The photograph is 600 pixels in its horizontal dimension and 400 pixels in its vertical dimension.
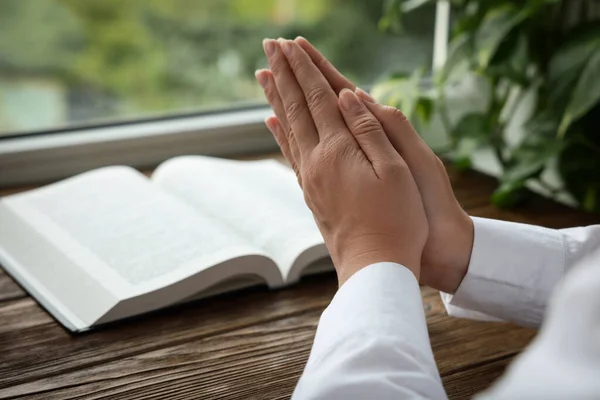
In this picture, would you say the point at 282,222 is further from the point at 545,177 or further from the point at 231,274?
the point at 545,177

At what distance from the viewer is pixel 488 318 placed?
90 cm

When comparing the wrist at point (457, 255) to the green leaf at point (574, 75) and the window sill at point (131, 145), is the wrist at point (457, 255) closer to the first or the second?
the green leaf at point (574, 75)

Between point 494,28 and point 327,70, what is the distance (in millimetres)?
470

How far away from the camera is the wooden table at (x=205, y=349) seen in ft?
2.62

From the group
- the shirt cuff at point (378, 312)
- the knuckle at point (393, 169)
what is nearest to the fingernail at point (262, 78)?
the knuckle at point (393, 169)

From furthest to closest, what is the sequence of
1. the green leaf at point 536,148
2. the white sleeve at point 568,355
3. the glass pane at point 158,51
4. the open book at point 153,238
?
the glass pane at point 158,51
the green leaf at point 536,148
the open book at point 153,238
the white sleeve at point 568,355

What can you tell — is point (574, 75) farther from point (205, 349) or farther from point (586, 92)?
point (205, 349)

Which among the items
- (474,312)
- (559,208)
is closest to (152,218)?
(474,312)

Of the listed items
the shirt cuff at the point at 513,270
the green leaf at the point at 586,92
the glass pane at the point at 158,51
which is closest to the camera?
the shirt cuff at the point at 513,270

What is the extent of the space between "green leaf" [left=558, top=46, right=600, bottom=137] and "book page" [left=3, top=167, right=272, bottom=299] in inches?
20.0

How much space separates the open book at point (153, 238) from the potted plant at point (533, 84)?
14.8 inches

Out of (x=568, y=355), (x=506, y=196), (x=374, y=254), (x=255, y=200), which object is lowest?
(x=506, y=196)

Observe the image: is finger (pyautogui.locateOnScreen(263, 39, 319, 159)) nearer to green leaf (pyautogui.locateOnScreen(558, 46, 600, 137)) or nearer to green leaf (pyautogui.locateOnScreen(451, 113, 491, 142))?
green leaf (pyautogui.locateOnScreen(558, 46, 600, 137))

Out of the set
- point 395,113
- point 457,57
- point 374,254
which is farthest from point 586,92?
point 374,254
